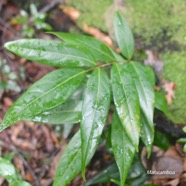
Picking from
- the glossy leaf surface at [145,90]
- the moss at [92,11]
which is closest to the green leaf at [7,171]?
the glossy leaf surface at [145,90]

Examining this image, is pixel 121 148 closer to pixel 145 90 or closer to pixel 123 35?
pixel 145 90

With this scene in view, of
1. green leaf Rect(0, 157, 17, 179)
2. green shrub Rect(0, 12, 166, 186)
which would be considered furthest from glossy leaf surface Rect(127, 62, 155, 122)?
green leaf Rect(0, 157, 17, 179)

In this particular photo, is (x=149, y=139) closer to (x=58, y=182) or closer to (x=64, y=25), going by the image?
(x=58, y=182)

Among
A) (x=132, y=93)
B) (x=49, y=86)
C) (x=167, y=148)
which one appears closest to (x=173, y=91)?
(x=167, y=148)

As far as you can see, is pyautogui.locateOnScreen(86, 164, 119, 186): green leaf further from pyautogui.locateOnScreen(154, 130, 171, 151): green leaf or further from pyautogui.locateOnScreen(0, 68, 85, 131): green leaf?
pyautogui.locateOnScreen(0, 68, 85, 131): green leaf

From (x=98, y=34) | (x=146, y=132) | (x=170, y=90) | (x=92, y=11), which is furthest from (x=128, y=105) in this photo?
(x=92, y=11)

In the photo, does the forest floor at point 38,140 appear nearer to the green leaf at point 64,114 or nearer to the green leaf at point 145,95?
the green leaf at point 145,95

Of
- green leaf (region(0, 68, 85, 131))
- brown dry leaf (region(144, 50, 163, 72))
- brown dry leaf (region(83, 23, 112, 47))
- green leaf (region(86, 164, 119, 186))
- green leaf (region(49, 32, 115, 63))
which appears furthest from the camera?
brown dry leaf (region(83, 23, 112, 47))
